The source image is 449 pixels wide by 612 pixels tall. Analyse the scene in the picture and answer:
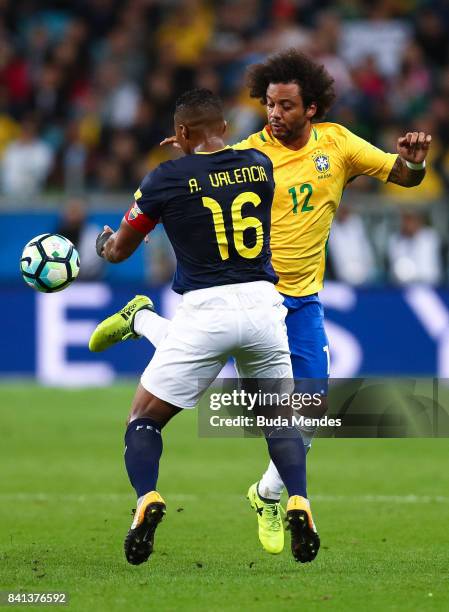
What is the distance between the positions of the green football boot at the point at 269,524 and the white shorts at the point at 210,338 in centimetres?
108

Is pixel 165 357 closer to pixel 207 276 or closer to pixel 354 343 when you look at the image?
pixel 207 276

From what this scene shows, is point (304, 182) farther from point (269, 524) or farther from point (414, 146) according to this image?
point (269, 524)

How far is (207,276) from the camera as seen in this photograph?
6430mm

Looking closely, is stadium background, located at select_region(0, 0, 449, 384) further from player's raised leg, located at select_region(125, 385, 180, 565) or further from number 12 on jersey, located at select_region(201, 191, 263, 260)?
number 12 on jersey, located at select_region(201, 191, 263, 260)

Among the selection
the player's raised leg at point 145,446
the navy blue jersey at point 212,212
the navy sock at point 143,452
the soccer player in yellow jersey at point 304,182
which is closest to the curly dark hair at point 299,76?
the soccer player in yellow jersey at point 304,182

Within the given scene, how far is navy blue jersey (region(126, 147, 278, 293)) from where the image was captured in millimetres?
6371

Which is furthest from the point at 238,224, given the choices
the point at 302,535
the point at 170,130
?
the point at 170,130

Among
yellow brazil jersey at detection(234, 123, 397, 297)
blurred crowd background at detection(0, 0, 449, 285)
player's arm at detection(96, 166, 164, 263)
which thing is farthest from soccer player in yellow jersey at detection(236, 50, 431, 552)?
blurred crowd background at detection(0, 0, 449, 285)

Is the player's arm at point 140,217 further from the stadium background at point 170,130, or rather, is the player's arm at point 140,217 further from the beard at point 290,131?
the stadium background at point 170,130

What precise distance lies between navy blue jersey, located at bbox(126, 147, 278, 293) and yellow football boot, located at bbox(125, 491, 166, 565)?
1.13 metres

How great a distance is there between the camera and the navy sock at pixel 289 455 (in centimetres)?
657

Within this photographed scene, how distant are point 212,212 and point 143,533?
1.61 m

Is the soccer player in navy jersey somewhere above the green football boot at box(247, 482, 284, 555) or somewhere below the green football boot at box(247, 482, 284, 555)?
above

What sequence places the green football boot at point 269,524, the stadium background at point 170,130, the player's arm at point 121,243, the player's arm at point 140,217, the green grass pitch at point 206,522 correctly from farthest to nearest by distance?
the stadium background at point 170,130 < the green football boot at point 269,524 < the player's arm at point 121,243 < the player's arm at point 140,217 < the green grass pitch at point 206,522
